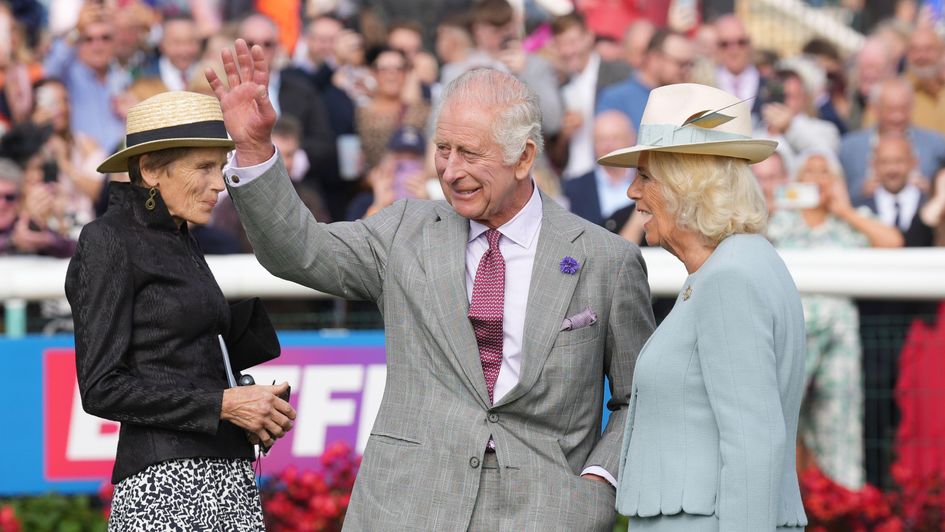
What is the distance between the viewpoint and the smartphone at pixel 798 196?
8.54m

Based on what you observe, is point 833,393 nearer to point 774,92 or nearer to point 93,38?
point 774,92

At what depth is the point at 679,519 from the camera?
3.98 meters

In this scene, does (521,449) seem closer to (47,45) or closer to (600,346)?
(600,346)

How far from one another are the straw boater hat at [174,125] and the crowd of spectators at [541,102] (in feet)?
11.4

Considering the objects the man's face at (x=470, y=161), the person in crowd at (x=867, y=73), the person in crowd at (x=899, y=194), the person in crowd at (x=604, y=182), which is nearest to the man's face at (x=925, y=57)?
the person in crowd at (x=867, y=73)

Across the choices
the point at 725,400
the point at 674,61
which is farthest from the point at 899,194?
Result: the point at 725,400

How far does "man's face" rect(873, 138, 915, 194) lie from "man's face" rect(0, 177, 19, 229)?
17.1ft

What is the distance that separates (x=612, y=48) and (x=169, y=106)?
7.33m

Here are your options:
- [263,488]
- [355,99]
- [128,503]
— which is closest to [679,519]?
[128,503]

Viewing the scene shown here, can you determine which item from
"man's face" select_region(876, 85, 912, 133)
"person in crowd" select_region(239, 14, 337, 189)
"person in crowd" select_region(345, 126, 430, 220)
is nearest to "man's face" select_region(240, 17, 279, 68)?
"person in crowd" select_region(239, 14, 337, 189)

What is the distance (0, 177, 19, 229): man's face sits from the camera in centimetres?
845

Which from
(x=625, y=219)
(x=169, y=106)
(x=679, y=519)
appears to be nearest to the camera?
(x=679, y=519)

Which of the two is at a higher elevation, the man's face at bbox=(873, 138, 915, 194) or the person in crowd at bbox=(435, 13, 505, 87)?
the person in crowd at bbox=(435, 13, 505, 87)

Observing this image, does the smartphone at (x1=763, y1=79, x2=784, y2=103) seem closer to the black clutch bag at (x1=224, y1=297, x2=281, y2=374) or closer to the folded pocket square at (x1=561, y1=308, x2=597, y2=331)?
the folded pocket square at (x1=561, y1=308, x2=597, y2=331)
